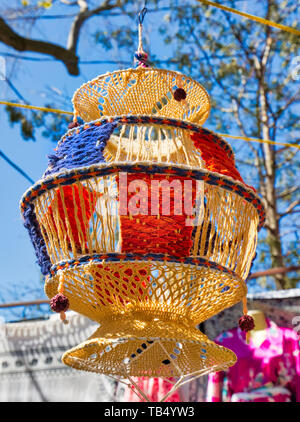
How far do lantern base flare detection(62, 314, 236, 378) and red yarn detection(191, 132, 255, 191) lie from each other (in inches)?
12.1

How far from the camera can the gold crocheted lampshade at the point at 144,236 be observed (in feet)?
2.87

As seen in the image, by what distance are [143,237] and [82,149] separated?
21 cm

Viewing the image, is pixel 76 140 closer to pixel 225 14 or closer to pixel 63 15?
pixel 63 15

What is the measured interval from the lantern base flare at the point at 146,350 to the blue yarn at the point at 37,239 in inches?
6.5

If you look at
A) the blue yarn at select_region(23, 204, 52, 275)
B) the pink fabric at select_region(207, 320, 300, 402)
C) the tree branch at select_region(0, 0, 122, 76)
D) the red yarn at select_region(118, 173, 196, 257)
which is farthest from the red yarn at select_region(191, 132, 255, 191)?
the tree branch at select_region(0, 0, 122, 76)

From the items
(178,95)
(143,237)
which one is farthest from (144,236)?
(178,95)

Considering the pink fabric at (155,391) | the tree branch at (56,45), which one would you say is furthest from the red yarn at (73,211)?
the tree branch at (56,45)

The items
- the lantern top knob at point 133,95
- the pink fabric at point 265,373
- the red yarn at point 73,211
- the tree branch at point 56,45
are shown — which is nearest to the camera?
the red yarn at point 73,211

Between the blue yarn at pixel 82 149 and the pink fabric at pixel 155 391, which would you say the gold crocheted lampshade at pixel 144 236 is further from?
the pink fabric at pixel 155 391

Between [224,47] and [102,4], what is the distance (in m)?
1.16

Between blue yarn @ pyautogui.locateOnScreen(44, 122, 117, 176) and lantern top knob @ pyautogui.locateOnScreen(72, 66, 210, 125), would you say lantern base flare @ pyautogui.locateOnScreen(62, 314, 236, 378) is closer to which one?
blue yarn @ pyautogui.locateOnScreen(44, 122, 117, 176)

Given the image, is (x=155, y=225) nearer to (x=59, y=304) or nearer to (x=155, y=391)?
(x=59, y=304)

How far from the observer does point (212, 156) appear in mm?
1000

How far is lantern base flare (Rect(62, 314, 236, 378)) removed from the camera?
90cm
